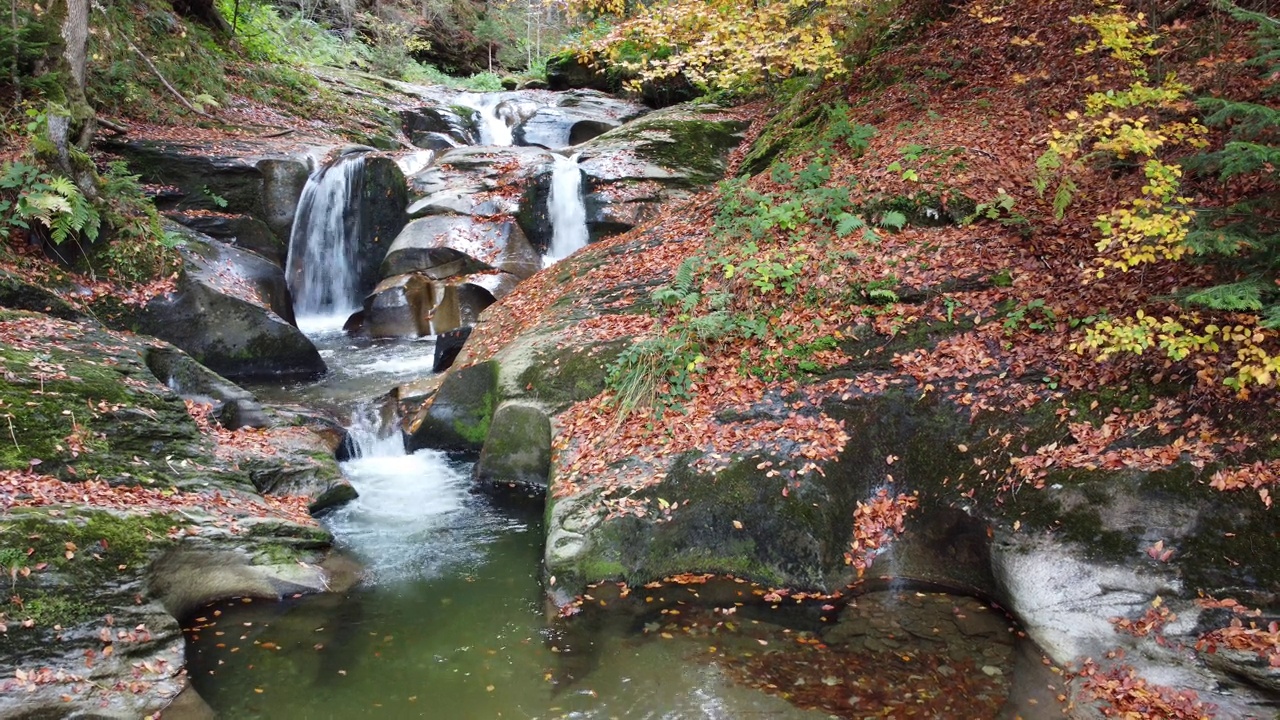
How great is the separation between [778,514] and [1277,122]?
4186 millimetres

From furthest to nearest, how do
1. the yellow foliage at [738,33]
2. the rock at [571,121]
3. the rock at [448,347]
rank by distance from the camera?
the rock at [571,121] < the rock at [448,347] < the yellow foliage at [738,33]

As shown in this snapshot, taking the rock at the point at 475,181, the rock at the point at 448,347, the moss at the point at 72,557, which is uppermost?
the rock at the point at 475,181

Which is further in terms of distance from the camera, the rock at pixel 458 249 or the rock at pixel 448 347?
the rock at pixel 458 249

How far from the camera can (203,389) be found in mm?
8883

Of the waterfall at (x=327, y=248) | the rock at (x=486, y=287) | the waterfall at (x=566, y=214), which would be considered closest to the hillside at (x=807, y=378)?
the rock at (x=486, y=287)

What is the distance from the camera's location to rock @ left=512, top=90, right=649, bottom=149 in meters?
20.4

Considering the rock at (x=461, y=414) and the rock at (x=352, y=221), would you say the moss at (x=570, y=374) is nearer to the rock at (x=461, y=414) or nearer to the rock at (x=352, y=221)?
the rock at (x=461, y=414)

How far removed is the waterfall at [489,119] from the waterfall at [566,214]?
6564 mm

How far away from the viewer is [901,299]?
24.4 ft

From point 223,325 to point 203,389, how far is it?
3026 mm

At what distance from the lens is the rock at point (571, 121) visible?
20.4m

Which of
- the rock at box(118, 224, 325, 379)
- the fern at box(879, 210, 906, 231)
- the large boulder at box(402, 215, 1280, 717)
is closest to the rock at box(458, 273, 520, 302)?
the rock at box(118, 224, 325, 379)

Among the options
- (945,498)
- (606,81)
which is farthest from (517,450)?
(606,81)

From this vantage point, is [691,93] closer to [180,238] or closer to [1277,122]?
[180,238]
